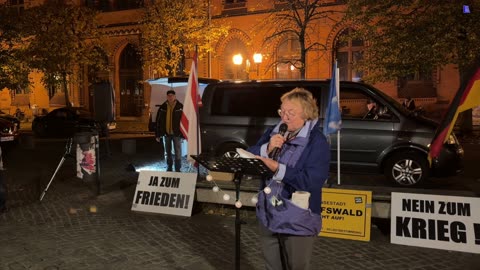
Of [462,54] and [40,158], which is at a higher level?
[462,54]

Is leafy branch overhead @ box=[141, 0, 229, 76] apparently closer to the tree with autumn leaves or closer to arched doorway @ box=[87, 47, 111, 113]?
arched doorway @ box=[87, 47, 111, 113]

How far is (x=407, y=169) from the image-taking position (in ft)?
31.6

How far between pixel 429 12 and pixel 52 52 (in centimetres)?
2204

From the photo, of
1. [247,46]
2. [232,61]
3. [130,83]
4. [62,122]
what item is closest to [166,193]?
[62,122]

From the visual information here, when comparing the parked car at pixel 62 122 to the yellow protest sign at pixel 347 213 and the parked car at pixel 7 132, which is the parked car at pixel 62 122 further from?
the yellow protest sign at pixel 347 213

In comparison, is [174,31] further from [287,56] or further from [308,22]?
[308,22]

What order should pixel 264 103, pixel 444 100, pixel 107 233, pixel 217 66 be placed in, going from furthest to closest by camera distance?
pixel 217 66 < pixel 444 100 < pixel 264 103 < pixel 107 233

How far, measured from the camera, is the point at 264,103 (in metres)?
10.3

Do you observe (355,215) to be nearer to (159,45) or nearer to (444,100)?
(444,100)

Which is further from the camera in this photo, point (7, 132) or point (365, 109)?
point (7, 132)

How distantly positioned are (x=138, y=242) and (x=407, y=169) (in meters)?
5.70

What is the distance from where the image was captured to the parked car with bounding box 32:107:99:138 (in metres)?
23.9

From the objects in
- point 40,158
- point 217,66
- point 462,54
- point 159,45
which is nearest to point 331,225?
point 40,158

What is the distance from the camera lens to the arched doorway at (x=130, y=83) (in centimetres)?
3550
